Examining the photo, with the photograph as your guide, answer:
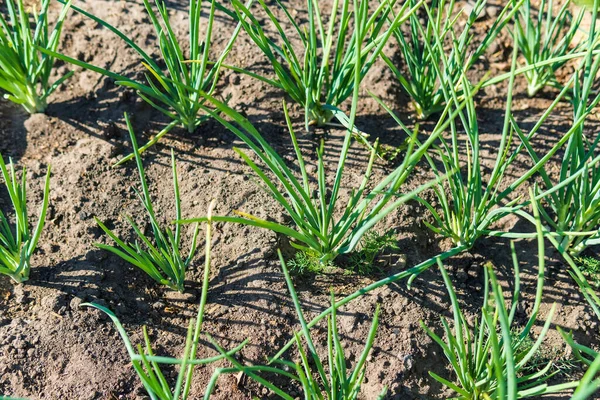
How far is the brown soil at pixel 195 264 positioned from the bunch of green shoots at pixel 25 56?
15cm

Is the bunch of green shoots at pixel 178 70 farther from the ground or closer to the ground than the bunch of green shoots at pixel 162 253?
farther from the ground

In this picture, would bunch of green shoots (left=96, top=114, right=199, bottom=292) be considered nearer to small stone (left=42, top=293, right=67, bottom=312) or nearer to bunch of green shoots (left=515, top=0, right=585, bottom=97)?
small stone (left=42, top=293, right=67, bottom=312)

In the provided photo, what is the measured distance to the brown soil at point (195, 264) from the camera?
184 cm

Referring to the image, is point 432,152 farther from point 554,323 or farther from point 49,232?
point 49,232

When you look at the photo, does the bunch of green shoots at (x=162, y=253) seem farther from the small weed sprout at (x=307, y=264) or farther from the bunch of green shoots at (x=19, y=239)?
the small weed sprout at (x=307, y=264)

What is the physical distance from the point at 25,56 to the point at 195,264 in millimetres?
982

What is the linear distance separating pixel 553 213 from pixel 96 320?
5.34 feet

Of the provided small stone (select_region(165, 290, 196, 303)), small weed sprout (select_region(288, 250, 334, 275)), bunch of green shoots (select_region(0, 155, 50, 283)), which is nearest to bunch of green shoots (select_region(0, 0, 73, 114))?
bunch of green shoots (select_region(0, 155, 50, 283))

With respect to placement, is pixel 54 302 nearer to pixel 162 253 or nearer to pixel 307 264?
pixel 162 253

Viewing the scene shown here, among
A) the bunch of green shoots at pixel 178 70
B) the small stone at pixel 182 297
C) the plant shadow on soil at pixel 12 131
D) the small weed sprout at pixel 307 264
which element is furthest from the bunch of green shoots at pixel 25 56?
the small weed sprout at pixel 307 264

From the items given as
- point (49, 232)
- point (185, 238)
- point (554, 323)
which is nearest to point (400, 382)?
point (554, 323)

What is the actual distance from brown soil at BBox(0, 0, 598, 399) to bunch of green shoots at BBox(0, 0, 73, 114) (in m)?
0.15

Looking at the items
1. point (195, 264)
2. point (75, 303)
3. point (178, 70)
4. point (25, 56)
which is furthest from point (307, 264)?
point (25, 56)

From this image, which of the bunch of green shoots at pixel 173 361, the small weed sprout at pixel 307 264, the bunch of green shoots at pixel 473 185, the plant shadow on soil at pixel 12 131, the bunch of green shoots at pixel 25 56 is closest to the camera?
the bunch of green shoots at pixel 173 361
